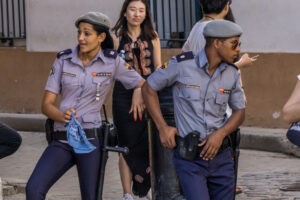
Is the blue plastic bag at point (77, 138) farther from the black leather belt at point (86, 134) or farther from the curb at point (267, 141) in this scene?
the curb at point (267, 141)

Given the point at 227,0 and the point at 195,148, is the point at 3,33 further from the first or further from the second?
the point at 195,148

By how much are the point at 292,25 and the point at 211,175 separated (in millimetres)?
5908

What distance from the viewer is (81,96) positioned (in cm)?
553

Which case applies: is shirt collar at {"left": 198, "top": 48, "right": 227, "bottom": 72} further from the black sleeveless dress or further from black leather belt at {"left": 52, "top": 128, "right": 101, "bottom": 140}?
the black sleeveless dress

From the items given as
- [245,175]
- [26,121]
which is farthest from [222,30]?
[26,121]

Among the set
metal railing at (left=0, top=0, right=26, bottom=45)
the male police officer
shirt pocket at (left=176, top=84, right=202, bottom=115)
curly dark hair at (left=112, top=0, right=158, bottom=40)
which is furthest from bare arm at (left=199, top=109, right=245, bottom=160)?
metal railing at (left=0, top=0, right=26, bottom=45)

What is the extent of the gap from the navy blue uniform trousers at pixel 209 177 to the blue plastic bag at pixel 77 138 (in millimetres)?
688

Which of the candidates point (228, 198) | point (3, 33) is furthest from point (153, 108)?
point (3, 33)

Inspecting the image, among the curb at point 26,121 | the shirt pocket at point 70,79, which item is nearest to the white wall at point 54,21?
the curb at point 26,121

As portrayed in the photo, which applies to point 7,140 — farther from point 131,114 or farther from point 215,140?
point 215,140

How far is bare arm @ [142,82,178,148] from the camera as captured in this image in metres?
5.21

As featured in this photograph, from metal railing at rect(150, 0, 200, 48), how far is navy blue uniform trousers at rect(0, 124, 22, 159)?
6176mm

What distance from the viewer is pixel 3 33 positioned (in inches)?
518

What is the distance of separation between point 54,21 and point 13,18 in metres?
0.81
